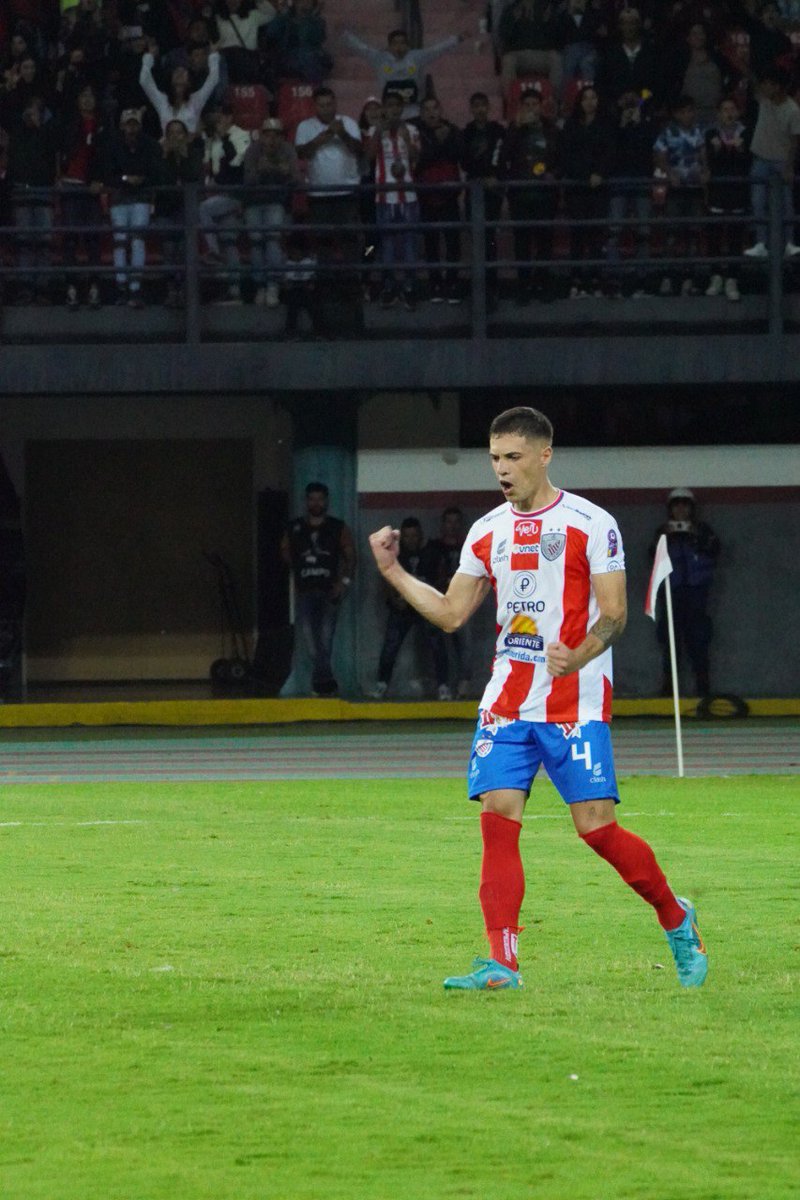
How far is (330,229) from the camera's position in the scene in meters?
21.8

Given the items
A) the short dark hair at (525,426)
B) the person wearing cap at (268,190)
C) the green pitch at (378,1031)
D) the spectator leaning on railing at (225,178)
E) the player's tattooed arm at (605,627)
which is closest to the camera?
the green pitch at (378,1031)

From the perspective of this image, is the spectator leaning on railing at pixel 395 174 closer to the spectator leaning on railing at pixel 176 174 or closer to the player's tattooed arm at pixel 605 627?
the spectator leaning on railing at pixel 176 174

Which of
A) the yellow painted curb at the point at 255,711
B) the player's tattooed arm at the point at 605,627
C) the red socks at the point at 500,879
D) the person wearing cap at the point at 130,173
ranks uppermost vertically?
the person wearing cap at the point at 130,173

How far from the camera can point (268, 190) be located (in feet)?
72.8

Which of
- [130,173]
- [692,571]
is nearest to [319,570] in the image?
[692,571]

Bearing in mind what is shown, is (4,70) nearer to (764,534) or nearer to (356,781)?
(764,534)

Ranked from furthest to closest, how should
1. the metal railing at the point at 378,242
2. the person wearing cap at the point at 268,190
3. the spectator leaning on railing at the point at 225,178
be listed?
the spectator leaning on railing at the point at 225,178 → the person wearing cap at the point at 268,190 → the metal railing at the point at 378,242

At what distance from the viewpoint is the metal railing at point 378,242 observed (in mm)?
22031

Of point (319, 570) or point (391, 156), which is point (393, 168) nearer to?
point (391, 156)

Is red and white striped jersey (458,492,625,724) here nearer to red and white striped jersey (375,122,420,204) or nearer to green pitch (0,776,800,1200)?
green pitch (0,776,800,1200)

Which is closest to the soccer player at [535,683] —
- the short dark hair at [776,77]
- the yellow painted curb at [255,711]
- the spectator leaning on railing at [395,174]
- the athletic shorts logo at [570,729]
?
the athletic shorts logo at [570,729]

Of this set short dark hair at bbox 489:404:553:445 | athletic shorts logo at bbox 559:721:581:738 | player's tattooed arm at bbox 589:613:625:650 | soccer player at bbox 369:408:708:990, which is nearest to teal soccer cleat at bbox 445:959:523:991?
soccer player at bbox 369:408:708:990

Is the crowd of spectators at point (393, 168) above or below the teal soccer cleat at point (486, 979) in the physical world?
above

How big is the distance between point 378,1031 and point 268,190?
16304 mm
